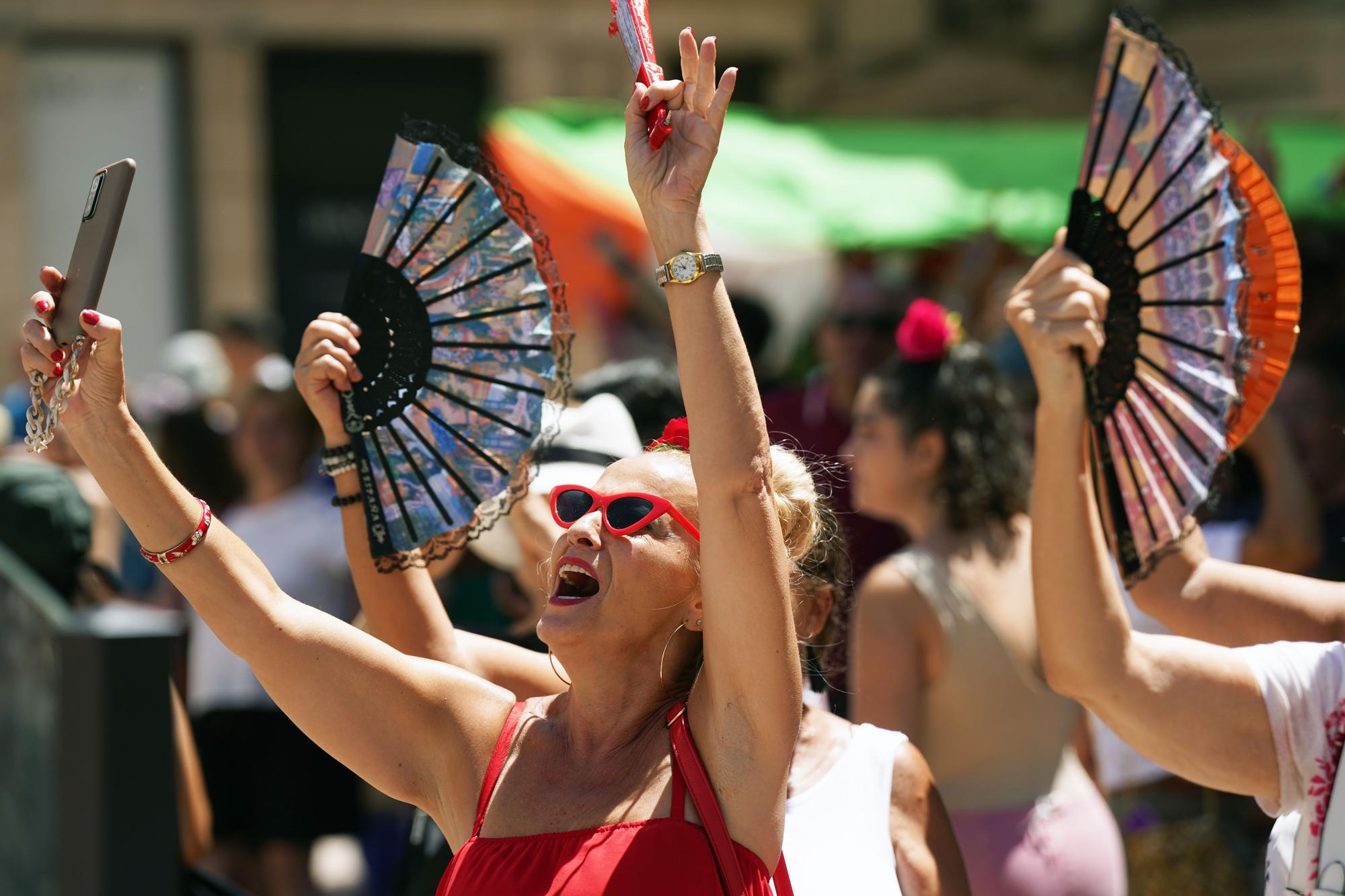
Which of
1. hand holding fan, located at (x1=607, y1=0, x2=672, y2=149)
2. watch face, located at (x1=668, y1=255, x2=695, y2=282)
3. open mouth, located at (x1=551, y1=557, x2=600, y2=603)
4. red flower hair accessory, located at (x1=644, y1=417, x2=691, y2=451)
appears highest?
hand holding fan, located at (x1=607, y1=0, x2=672, y2=149)

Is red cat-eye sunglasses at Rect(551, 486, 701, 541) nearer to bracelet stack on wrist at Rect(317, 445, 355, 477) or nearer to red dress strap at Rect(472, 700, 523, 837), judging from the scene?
red dress strap at Rect(472, 700, 523, 837)

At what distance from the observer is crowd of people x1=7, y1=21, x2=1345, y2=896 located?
1.87m

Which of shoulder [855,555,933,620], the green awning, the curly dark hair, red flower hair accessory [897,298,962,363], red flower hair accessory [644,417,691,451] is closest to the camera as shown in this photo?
red flower hair accessory [644,417,691,451]

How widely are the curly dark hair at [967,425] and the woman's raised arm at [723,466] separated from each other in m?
1.62

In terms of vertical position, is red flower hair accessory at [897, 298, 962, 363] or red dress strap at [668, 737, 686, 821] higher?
red flower hair accessory at [897, 298, 962, 363]

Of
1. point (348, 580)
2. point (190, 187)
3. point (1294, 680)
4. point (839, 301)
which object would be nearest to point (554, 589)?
point (1294, 680)

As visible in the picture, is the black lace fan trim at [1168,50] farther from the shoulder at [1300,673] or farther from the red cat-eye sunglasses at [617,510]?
the red cat-eye sunglasses at [617,510]

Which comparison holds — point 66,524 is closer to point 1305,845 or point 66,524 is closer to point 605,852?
point 605,852

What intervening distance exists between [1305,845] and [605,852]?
0.95 m

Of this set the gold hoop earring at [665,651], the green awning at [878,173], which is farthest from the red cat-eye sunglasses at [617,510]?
the green awning at [878,173]

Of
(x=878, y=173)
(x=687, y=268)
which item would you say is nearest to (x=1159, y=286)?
(x=687, y=268)

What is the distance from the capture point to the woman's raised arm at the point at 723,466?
182 centimetres

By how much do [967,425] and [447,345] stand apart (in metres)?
1.47

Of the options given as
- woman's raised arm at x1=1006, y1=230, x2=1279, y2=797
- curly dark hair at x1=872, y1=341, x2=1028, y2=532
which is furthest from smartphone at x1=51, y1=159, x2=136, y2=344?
curly dark hair at x1=872, y1=341, x2=1028, y2=532
